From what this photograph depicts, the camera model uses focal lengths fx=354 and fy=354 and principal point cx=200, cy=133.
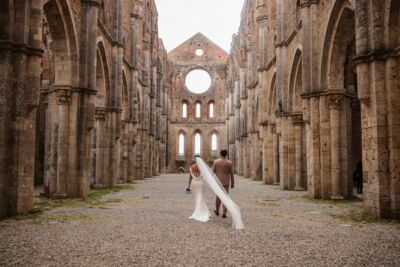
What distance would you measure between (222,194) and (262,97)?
55.8 ft

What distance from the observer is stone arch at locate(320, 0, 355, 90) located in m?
11.5

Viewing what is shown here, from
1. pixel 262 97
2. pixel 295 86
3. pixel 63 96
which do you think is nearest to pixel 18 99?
pixel 63 96

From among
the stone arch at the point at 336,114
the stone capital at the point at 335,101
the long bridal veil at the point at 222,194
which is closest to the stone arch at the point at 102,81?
the stone arch at the point at 336,114

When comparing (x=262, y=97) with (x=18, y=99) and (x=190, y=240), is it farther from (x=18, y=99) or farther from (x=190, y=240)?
(x=190, y=240)

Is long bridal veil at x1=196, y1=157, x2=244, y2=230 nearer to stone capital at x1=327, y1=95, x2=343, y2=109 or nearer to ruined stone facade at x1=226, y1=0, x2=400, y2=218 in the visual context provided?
ruined stone facade at x1=226, y1=0, x2=400, y2=218

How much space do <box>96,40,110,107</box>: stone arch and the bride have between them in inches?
439

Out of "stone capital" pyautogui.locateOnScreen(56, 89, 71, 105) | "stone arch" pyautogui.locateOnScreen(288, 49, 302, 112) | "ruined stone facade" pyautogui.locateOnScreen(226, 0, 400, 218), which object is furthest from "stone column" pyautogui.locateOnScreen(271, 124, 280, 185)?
"stone capital" pyautogui.locateOnScreen(56, 89, 71, 105)

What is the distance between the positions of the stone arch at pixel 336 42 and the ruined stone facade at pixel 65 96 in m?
8.59

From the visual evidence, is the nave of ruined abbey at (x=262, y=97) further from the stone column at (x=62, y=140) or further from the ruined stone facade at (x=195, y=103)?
the ruined stone facade at (x=195, y=103)

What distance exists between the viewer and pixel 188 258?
4.77m

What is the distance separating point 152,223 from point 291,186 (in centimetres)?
1107

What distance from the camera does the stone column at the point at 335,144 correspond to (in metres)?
12.2

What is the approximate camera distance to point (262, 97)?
77.3 ft

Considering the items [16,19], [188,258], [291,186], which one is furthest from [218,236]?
[291,186]
